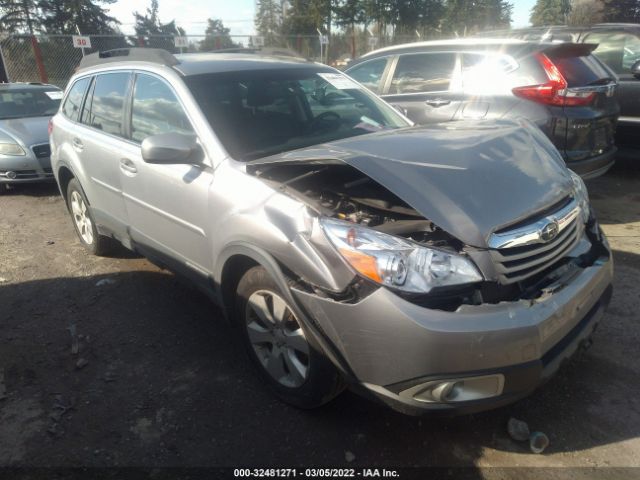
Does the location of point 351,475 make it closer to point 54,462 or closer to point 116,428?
point 116,428

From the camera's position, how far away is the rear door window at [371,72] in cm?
625

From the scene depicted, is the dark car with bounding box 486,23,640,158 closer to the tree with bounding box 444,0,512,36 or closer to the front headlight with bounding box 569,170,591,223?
the front headlight with bounding box 569,170,591,223

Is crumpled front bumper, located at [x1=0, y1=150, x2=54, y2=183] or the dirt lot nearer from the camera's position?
the dirt lot

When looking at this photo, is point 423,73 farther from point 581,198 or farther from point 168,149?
point 168,149

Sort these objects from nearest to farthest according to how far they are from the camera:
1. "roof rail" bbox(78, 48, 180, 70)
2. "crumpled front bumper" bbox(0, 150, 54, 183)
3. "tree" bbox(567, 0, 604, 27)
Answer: "roof rail" bbox(78, 48, 180, 70) < "crumpled front bumper" bbox(0, 150, 54, 183) < "tree" bbox(567, 0, 604, 27)

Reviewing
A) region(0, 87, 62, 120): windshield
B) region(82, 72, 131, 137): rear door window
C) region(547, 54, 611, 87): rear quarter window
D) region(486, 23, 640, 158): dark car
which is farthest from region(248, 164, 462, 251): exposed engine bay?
region(0, 87, 62, 120): windshield

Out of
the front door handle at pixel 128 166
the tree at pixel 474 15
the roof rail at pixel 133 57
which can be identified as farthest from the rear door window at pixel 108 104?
the tree at pixel 474 15

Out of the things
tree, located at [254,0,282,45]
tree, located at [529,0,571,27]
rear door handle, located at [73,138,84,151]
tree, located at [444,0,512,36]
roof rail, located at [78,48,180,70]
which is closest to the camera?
roof rail, located at [78,48,180,70]

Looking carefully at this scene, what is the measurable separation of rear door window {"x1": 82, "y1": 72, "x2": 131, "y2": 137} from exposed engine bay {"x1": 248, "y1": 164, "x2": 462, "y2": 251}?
181 centimetres

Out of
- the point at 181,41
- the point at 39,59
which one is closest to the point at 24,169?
the point at 39,59

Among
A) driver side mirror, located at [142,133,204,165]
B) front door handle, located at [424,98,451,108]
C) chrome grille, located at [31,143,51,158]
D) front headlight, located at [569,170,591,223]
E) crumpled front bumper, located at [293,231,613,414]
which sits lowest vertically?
chrome grille, located at [31,143,51,158]

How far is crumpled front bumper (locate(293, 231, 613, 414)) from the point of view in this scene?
1882 millimetres

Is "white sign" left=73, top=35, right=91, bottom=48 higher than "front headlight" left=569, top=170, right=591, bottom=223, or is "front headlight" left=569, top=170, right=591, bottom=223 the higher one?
"white sign" left=73, top=35, right=91, bottom=48

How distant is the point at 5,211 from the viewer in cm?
647
